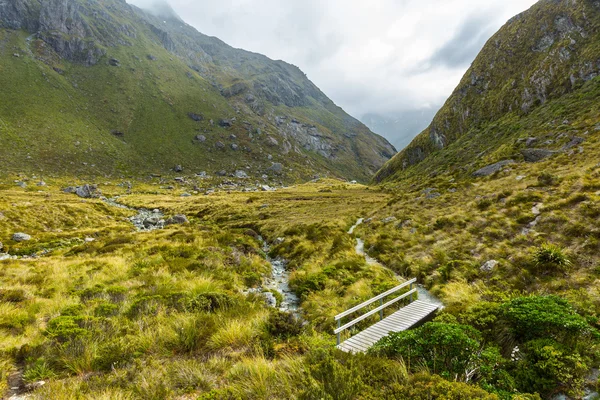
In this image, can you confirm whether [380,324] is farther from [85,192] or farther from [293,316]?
[85,192]

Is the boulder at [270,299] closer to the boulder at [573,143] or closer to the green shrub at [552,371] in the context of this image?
the green shrub at [552,371]

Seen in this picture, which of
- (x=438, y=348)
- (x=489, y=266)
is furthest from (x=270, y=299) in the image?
(x=489, y=266)

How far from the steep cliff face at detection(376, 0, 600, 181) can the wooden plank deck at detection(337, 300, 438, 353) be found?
196 feet

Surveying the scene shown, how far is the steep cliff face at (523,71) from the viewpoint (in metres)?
63.6

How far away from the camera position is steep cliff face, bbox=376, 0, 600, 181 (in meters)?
63.6

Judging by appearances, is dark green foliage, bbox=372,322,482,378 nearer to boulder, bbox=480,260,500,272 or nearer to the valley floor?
the valley floor

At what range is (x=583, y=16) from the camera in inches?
2731

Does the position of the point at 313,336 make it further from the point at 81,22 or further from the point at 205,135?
the point at 81,22

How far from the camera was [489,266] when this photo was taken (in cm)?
1398

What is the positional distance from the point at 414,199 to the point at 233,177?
122 m

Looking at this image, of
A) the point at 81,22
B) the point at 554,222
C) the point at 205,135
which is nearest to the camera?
the point at 554,222

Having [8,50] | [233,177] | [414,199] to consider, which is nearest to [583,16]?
[414,199]

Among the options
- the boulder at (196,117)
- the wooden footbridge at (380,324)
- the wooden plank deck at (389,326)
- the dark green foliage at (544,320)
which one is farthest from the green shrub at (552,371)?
the boulder at (196,117)

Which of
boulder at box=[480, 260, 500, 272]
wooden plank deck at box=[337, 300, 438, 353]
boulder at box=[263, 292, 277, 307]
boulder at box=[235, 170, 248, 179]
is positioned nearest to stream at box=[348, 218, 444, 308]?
wooden plank deck at box=[337, 300, 438, 353]
